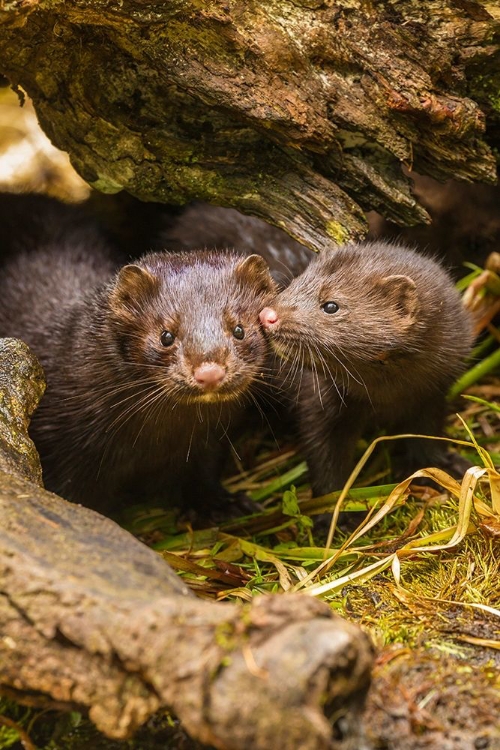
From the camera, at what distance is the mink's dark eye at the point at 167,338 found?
4305mm

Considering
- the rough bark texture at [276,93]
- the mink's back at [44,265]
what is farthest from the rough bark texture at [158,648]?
the mink's back at [44,265]

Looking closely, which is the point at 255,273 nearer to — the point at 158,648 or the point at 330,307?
the point at 330,307

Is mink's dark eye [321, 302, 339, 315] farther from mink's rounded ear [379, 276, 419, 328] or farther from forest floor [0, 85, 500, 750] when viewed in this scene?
forest floor [0, 85, 500, 750]

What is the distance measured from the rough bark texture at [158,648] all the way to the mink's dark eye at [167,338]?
1.50 meters

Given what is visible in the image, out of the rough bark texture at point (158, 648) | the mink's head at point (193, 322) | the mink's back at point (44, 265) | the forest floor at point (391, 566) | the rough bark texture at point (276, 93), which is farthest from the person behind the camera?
the mink's back at point (44, 265)

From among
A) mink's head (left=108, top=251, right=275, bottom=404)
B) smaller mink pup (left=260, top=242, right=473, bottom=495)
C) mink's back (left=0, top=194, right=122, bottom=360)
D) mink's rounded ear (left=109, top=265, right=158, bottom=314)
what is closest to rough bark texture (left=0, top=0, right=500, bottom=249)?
smaller mink pup (left=260, top=242, right=473, bottom=495)

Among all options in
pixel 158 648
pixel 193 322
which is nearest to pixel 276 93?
pixel 193 322

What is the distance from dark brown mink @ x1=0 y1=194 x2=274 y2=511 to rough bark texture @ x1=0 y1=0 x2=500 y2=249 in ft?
1.88

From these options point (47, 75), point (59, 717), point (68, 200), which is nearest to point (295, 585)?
point (59, 717)

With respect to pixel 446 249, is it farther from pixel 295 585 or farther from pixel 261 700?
pixel 261 700

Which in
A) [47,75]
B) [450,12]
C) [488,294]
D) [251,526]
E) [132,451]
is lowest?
[251,526]

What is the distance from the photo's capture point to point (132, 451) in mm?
4957

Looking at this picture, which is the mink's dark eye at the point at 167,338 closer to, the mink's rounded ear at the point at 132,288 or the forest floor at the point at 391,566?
the mink's rounded ear at the point at 132,288

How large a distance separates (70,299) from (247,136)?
5.77 ft
